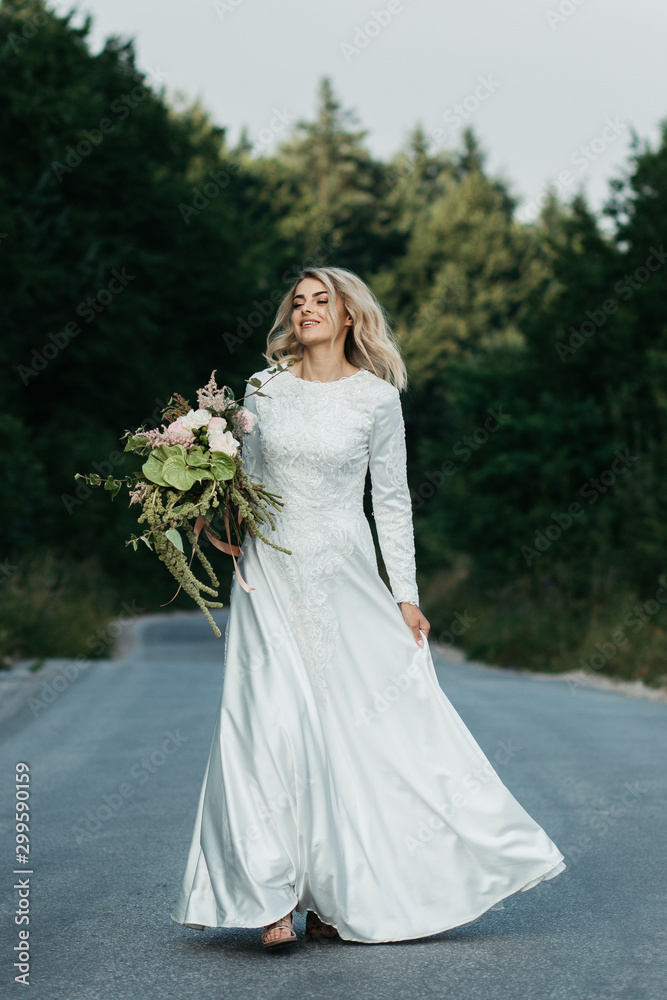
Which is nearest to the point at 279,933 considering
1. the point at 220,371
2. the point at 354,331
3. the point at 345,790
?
the point at 345,790

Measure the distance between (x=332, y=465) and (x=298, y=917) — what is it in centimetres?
179

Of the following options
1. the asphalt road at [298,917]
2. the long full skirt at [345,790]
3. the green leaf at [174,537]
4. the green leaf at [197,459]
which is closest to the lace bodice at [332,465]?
the long full skirt at [345,790]

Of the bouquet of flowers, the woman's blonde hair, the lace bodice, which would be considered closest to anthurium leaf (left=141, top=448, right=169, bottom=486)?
the bouquet of flowers

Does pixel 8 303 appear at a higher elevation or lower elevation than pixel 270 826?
higher

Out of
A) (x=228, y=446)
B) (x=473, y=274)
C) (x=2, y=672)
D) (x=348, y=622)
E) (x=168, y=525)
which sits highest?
(x=473, y=274)

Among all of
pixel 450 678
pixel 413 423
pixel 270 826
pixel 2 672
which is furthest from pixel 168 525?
pixel 413 423

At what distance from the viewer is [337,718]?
→ 15.1ft

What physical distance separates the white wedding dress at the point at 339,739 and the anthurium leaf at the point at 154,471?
508 millimetres

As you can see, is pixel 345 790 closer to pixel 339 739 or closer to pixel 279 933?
pixel 339 739

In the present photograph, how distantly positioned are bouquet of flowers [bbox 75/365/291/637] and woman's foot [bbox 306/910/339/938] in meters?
1.10

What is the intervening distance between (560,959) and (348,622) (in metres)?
1.35

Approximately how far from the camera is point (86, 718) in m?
11.3

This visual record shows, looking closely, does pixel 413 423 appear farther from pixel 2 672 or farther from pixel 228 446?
pixel 228 446

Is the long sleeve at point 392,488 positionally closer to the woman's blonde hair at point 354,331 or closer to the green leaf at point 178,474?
the woman's blonde hair at point 354,331
